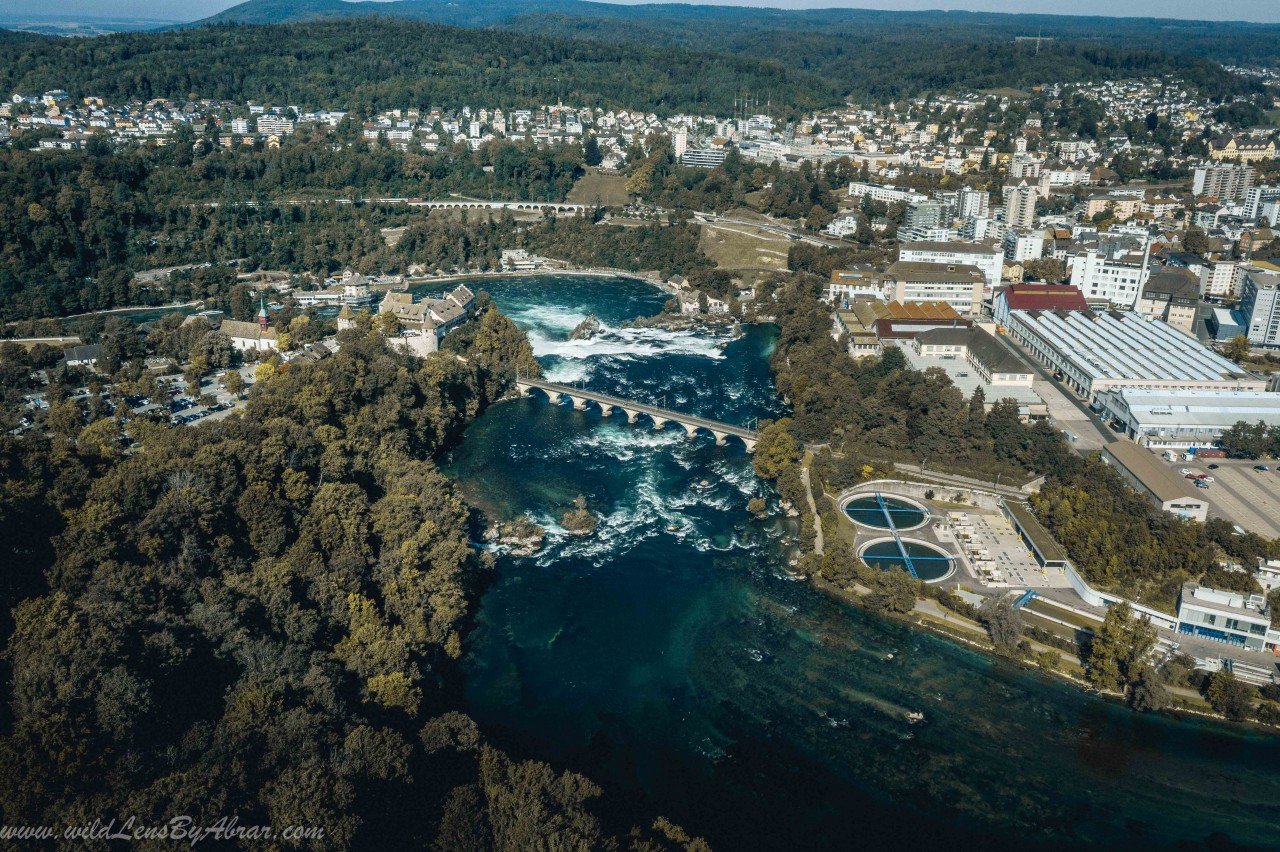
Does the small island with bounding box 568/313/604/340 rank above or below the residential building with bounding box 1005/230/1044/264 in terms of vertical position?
below

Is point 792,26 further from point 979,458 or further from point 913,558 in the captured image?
point 913,558

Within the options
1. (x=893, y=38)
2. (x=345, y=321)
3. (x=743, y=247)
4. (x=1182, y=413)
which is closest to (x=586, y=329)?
(x=345, y=321)

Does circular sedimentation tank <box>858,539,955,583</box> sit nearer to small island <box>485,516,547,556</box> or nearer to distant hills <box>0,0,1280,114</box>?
small island <box>485,516,547,556</box>

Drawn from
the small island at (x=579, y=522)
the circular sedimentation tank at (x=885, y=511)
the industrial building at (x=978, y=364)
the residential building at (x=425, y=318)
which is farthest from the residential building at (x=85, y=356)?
the industrial building at (x=978, y=364)

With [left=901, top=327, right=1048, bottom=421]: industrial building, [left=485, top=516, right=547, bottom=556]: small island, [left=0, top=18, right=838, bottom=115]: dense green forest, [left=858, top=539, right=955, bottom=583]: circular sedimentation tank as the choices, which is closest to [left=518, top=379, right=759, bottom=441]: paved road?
[left=858, top=539, right=955, bottom=583]: circular sedimentation tank

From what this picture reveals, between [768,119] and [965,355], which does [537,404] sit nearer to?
[965,355]

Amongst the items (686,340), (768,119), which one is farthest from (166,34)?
(686,340)
